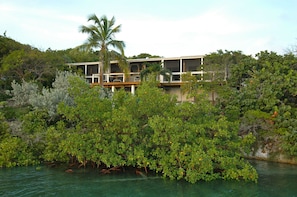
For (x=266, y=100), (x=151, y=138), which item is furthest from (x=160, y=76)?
(x=151, y=138)

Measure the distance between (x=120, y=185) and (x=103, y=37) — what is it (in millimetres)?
13085

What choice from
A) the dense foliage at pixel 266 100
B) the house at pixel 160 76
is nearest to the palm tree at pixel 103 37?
the house at pixel 160 76

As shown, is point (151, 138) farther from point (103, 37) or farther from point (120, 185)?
point (103, 37)

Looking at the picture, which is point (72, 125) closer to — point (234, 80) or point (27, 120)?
point (27, 120)

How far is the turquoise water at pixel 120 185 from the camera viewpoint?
30.1 ft

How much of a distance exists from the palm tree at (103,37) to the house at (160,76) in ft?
10.6

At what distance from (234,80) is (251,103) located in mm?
3568

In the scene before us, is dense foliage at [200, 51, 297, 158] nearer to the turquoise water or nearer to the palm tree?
the turquoise water

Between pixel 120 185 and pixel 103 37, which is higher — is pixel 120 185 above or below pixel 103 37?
below

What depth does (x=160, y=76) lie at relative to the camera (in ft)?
80.6

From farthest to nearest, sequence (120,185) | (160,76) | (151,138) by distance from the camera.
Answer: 1. (160,76)
2. (151,138)
3. (120,185)

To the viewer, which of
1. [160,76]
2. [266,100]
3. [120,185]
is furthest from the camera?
[160,76]

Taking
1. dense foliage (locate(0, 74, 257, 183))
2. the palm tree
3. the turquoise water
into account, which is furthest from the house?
the turquoise water

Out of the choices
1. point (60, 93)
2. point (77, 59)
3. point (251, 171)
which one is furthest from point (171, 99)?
point (77, 59)
